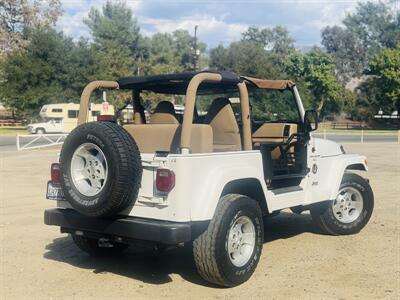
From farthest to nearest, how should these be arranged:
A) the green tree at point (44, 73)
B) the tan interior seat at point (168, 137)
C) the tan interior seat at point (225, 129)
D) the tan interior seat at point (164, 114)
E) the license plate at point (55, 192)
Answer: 1. the green tree at point (44, 73)
2. the tan interior seat at point (164, 114)
3. the tan interior seat at point (225, 129)
4. the license plate at point (55, 192)
5. the tan interior seat at point (168, 137)

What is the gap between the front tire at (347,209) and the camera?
7172mm

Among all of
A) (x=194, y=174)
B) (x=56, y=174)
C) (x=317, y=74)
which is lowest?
(x=56, y=174)

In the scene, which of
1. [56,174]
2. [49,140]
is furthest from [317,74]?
[56,174]

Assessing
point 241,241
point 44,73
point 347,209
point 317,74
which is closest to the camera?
point 241,241

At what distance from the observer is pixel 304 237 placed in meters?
7.23

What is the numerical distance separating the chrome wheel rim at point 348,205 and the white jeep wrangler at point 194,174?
0.68 m

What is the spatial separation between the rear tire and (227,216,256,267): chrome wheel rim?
1432mm

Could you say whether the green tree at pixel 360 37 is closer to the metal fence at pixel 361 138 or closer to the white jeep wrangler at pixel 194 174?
the metal fence at pixel 361 138

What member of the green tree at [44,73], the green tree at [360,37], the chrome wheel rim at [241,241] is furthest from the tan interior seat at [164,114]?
the green tree at [360,37]

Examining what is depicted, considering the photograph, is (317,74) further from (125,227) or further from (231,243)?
(125,227)

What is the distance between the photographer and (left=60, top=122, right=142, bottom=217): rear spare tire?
4.73m

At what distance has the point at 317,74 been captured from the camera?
66125 millimetres

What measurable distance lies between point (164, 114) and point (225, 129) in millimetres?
833

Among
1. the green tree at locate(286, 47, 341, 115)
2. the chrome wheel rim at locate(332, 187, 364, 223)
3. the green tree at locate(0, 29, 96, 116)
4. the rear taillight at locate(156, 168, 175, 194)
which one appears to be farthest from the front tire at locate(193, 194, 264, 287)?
the green tree at locate(286, 47, 341, 115)
